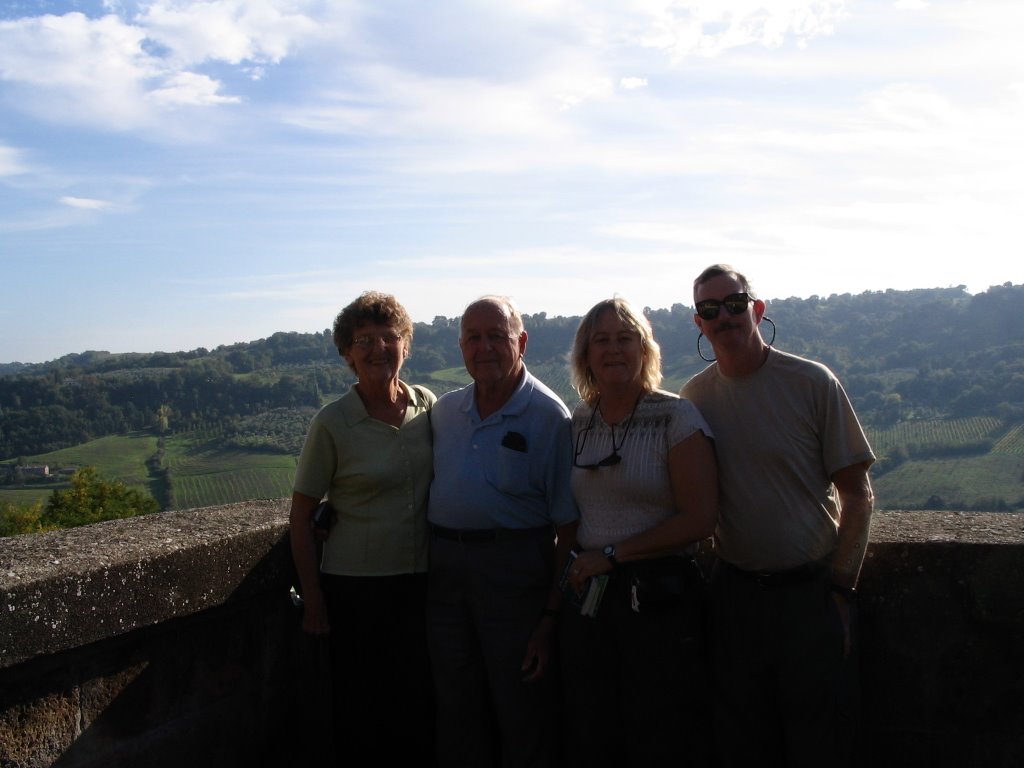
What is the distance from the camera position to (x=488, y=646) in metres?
2.70

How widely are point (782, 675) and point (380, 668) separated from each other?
4.39 feet

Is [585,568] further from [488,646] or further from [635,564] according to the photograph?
[488,646]

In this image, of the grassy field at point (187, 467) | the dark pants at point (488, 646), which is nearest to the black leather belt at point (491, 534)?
the dark pants at point (488, 646)

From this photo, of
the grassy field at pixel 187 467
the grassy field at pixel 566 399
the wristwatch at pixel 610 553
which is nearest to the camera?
the wristwatch at pixel 610 553

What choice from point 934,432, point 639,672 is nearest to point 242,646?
point 639,672

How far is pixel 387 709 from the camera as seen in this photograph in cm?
285

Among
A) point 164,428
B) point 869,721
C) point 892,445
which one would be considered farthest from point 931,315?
point 869,721

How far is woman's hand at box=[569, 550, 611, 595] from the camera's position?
8.19ft

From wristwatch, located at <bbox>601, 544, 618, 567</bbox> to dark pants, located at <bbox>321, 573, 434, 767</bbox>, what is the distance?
0.70 meters

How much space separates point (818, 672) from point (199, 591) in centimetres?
187

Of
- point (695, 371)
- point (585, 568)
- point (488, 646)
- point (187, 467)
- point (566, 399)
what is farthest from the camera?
point (187, 467)

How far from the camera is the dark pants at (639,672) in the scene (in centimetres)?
246

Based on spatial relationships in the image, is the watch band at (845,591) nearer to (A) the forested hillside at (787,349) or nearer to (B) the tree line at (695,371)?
(A) the forested hillside at (787,349)

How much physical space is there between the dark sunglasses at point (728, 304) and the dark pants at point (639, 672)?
783 mm
